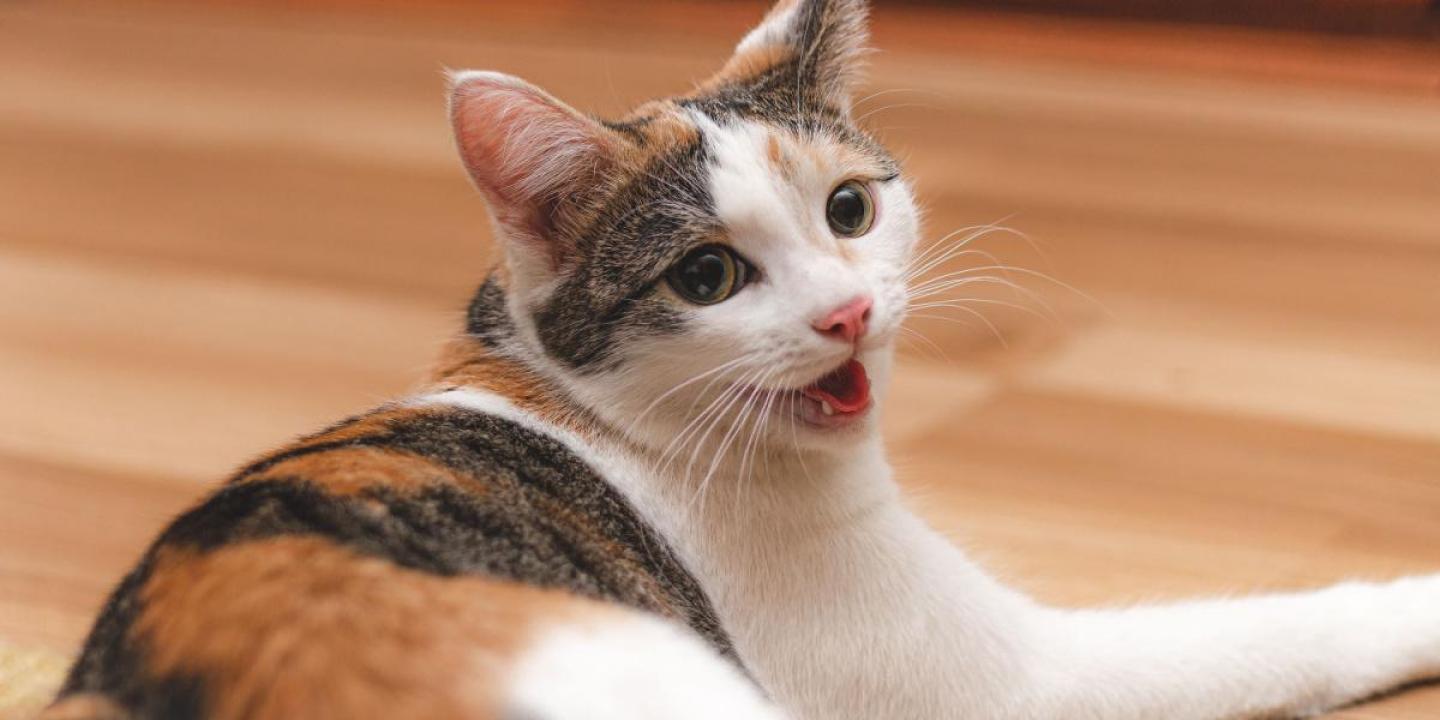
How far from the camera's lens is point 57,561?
2.14 meters

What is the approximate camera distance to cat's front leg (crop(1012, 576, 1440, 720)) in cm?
158

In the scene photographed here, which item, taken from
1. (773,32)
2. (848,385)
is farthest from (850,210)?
(773,32)

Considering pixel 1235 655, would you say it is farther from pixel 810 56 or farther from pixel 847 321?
pixel 810 56

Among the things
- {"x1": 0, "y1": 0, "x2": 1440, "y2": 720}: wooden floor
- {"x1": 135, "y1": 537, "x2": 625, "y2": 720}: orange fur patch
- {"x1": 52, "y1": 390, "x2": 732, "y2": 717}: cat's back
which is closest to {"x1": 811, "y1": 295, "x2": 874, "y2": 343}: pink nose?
{"x1": 52, "y1": 390, "x2": 732, "y2": 717}: cat's back

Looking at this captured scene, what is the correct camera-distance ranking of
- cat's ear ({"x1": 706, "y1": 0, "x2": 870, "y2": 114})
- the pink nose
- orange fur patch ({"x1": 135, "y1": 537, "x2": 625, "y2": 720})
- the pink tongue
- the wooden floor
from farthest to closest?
the wooden floor < cat's ear ({"x1": 706, "y1": 0, "x2": 870, "y2": 114}) < the pink tongue < the pink nose < orange fur patch ({"x1": 135, "y1": 537, "x2": 625, "y2": 720})

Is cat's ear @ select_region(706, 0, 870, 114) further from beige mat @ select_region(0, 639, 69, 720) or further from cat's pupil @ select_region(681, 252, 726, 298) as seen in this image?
beige mat @ select_region(0, 639, 69, 720)

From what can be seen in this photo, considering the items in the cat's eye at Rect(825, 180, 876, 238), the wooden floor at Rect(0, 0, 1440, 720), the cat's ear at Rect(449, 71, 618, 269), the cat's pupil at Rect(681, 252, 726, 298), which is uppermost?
the cat's ear at Rect(449, 71, 618, 269)

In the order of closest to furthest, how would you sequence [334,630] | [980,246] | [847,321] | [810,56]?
[334,630] → [847,321] → [810,56] → [980,246]

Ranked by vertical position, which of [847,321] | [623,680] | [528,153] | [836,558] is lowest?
[836,558]

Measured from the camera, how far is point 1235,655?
1622mm

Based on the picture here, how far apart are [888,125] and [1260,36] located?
0.90m

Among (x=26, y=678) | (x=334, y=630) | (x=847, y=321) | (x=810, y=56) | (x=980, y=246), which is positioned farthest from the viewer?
(x=980, y=246)

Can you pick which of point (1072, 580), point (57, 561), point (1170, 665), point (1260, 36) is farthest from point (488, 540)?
point (1260, 36)

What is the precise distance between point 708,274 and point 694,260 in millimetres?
18
